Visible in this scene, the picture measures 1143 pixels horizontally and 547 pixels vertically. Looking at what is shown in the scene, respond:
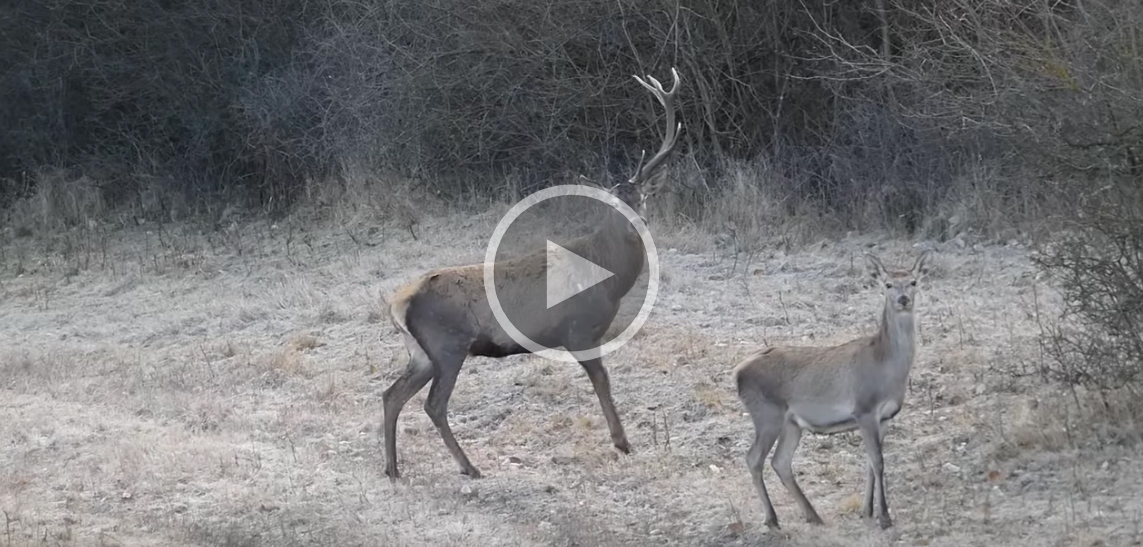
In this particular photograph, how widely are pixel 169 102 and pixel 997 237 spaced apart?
1245 centimetres

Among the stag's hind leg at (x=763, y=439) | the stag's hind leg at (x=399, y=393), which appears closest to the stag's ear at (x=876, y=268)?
the stag's hind leg at (x=763, y=439)

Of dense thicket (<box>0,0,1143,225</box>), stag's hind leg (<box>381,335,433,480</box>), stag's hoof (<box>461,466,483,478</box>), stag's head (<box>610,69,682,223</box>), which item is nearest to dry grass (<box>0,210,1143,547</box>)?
stag's hoof (<box>461,466,483,478</box>)

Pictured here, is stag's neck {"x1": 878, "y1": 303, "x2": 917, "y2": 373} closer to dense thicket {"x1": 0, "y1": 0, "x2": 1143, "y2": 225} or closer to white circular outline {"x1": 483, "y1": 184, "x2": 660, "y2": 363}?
dense thicket {"x1": 0, "y1": 0, "x2": 1143, "y2": 225}

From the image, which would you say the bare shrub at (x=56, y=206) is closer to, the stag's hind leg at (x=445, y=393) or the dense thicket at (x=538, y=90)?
the dense thicket at (x=538, y=90)

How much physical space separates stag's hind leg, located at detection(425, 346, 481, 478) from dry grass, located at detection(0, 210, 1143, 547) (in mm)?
162

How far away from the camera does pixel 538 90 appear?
1708 cm

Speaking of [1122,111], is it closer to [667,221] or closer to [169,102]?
[667,221]

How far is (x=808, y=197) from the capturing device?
1529 cm

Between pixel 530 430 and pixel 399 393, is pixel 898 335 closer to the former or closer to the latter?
pixel 530 430

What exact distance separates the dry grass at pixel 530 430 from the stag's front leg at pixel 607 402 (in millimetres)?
173

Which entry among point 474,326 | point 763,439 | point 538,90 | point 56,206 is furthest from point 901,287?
point 56,206

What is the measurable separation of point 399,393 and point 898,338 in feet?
11.0

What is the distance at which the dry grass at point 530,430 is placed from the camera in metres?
7.87

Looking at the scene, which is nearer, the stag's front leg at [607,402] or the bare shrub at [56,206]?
the stag's front leg at [607,402]
